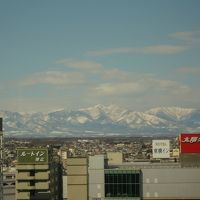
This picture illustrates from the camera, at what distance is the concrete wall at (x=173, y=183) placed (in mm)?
76750

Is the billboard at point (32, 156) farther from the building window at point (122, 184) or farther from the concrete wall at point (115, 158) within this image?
the concrete wall at point (115, 158)

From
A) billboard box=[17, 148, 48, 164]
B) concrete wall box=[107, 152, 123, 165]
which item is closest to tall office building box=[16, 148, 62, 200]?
billboard box=[17, 148, 48, 164]

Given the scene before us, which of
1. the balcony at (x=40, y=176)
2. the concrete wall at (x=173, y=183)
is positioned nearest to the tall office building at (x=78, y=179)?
the balcony at (x=40, y=176)

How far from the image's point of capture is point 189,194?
76.9m

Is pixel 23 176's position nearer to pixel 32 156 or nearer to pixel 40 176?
pixel 40 176

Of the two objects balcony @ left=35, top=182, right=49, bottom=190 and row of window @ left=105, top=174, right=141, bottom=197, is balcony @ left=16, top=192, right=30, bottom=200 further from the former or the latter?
row of window @ left=105, top=174, right=141, bottom=197

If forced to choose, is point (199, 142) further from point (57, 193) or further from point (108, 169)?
point (57, 193)

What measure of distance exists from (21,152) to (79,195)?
31.0 ft

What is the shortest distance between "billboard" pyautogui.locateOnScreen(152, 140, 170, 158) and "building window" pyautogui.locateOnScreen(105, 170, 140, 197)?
13.7m

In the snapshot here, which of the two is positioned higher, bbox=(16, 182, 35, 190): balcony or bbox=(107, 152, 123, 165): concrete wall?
bbox=(107, 152, 123, 165): concrete wall

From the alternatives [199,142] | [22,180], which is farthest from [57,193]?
[199,142]

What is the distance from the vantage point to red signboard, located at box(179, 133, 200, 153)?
7712cm

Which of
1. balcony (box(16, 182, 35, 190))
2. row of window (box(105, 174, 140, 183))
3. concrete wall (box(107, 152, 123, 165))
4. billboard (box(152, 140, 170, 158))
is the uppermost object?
billboard (box(152, 140, 170, 158))

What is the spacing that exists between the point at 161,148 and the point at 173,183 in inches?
528
